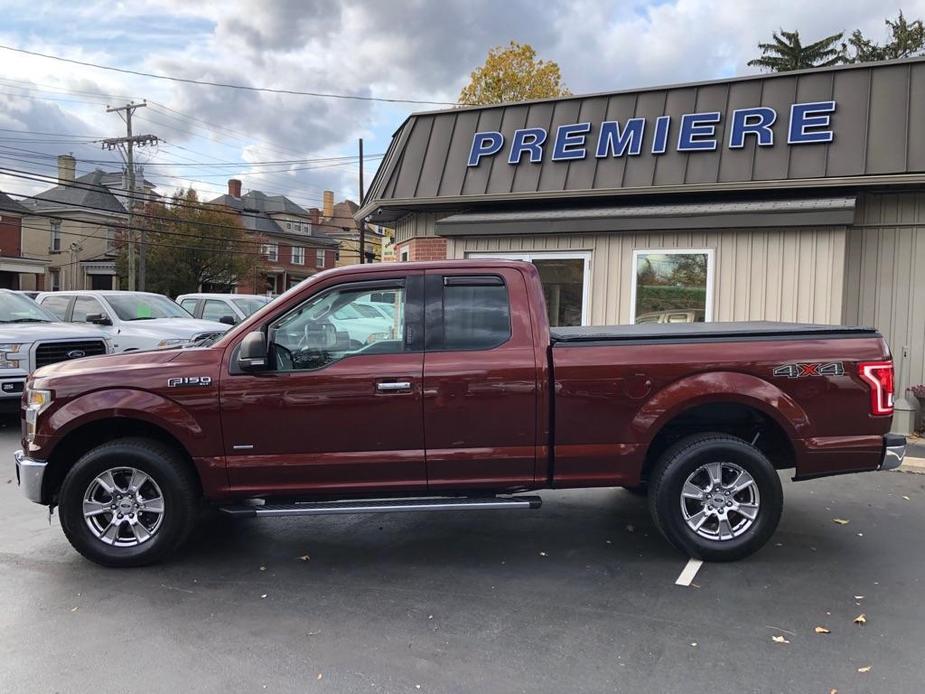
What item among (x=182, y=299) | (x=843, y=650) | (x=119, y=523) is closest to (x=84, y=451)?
(x=119, y=523)

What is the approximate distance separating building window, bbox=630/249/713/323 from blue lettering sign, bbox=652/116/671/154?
4.31ft

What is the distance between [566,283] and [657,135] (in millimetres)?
2248

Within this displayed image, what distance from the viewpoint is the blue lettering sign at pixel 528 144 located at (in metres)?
9.68

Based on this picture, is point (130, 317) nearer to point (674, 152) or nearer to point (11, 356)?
point (11, 356)

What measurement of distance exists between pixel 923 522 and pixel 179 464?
17.9ft

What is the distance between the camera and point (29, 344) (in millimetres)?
8508

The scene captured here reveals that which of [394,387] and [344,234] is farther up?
[344,234]

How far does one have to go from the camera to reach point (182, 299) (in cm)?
1602

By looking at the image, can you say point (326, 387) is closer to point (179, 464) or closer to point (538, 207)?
point (179, 464)

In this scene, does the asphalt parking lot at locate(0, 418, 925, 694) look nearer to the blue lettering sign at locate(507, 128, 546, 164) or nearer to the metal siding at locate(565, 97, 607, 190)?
the metal siding at locate(565, 97, 607, 190)

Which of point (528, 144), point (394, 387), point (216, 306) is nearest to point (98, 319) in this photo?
point (216, 306)

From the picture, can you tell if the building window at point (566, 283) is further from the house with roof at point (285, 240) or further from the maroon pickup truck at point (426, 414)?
the house with roof at point (285, 240)

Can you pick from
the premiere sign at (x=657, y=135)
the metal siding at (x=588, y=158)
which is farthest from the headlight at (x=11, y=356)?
the metal siding at (x=588, y=158)

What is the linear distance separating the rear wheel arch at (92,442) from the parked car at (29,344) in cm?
475
